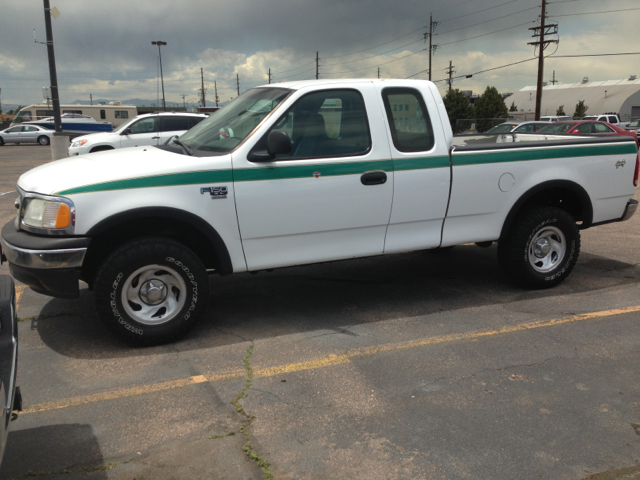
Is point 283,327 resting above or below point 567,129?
below

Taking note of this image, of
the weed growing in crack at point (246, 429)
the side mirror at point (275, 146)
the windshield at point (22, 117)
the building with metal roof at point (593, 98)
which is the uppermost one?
the building with metal roof at point (593, 98)

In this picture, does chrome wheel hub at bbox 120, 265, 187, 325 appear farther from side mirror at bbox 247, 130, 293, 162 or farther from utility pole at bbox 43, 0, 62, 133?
utility pole at bbox 43, 0, 62, 133

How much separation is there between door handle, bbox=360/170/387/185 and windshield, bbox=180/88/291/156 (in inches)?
36.5

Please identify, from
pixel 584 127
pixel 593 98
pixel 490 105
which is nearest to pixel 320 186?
pixel 584 127

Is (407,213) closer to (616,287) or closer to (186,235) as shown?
(186,235)

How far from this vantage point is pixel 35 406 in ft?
11.5

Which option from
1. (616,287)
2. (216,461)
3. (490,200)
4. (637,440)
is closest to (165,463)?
(216,461)

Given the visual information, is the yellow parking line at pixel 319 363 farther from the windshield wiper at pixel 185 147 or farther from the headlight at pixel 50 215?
the windshield wiper at pixel 185 147

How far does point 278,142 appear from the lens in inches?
165

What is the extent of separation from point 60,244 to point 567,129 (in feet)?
69.3

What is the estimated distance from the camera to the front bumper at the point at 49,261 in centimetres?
390

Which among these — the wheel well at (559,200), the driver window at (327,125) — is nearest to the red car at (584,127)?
the wheel well at (559,200)

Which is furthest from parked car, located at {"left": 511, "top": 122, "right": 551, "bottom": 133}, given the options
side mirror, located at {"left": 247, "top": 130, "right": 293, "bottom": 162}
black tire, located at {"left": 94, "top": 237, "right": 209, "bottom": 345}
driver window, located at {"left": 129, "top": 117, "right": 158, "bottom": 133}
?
black tire, located at {"left": 94, "top": 237, "right": 209, "bottom": 345}

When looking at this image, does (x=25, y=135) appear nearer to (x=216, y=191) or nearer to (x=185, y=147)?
(x=185, y=147)
